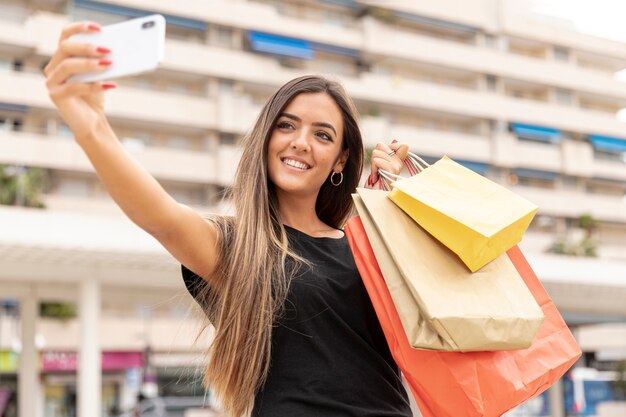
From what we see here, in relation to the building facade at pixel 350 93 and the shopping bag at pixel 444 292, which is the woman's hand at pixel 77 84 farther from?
the building facade at pixel 350 93

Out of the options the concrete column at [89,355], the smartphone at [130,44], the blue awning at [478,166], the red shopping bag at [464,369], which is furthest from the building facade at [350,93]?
the smartphone at [130,44]

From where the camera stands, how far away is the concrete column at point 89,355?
13.5 metres

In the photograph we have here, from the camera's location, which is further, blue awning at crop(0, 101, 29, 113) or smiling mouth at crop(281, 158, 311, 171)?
blue awning at crop(0, 101, 29, 113)

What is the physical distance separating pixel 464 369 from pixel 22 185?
92.4 feet

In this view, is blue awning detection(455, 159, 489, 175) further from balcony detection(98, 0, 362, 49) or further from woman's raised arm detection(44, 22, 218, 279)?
woman's raised arm detection(44, 22, 218, 279)

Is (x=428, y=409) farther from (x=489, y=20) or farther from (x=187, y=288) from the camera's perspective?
(x=489, y=20)

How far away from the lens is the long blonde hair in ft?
6.13

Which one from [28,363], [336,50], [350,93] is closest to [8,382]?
[336,50]

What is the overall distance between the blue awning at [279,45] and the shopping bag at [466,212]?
3138cm

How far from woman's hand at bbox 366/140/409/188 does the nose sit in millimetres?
197

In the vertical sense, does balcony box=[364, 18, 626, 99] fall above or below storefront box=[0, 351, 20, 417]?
above

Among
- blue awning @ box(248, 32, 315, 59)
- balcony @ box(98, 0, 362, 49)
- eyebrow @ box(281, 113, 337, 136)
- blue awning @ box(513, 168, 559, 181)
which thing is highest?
Answer: balcony @ box(98, 0, 362, 49)

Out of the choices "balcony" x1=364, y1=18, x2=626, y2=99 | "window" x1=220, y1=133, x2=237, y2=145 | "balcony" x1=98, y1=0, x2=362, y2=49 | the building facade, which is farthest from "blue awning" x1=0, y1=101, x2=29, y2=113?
"balcony" x1=364, y1=18, x2=626, y2=99

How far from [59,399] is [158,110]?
38.5ft
